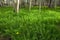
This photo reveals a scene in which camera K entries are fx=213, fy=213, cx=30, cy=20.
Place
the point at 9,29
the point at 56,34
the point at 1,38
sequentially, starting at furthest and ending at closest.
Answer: the point at 9,29 < the point at 56,34 < the point at 1,38

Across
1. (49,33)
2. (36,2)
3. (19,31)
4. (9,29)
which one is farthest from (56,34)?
(36,2)

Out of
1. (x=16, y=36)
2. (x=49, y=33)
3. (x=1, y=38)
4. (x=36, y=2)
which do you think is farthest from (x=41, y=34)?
(x=36, y=2)

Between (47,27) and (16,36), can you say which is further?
(47,27)

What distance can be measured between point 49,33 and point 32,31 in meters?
0.40

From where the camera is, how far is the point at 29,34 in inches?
190

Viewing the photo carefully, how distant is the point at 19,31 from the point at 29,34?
1.11 feet

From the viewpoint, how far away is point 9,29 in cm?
538

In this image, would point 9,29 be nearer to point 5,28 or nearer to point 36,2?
point 5,28

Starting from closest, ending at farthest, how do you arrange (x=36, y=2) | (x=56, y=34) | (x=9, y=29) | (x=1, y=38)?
(x=1, y=38) < (x=56, y=34) < (x=9, y=29) < (x=36, y=2)

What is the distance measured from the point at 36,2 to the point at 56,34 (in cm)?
1525

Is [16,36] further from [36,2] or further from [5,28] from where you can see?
[36,2]

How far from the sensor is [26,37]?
468cm

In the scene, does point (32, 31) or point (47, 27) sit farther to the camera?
point (47, 27)

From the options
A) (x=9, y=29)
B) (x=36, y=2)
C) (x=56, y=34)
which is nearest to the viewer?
(x=56, y=34)
